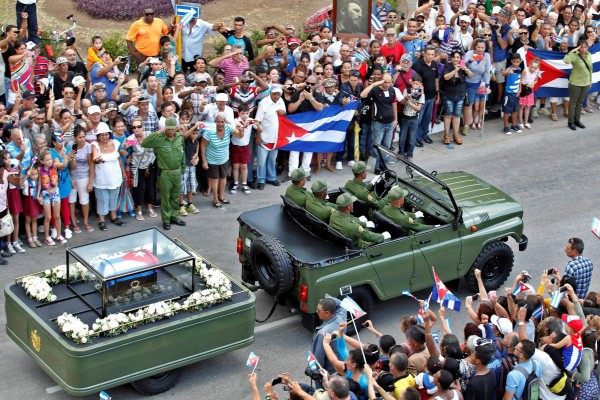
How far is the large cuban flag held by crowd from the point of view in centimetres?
2081

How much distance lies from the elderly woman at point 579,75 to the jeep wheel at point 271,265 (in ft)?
33.3

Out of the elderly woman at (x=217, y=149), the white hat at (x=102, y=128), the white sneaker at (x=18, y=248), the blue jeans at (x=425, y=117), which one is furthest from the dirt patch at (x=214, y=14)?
the white sneaker at (x=18, y=248)

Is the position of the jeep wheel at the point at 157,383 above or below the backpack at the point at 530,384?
below

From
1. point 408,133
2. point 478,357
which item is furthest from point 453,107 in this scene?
point 478,357

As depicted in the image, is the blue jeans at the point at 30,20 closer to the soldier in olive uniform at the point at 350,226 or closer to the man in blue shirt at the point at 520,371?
the soldier in olive uniform at the point at 350,226

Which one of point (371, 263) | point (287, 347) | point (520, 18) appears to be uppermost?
point (520, 18)

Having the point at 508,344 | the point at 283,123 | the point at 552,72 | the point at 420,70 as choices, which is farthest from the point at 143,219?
the point at 552,72

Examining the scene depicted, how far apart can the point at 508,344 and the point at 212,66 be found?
29.5 ft

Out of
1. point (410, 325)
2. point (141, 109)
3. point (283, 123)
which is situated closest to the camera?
point (410, 325)

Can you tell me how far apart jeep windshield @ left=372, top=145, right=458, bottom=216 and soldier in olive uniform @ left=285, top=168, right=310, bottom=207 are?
131cm

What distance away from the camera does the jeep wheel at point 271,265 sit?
12.6 meters

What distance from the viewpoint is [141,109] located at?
15727mm

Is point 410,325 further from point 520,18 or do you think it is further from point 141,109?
point 520,18

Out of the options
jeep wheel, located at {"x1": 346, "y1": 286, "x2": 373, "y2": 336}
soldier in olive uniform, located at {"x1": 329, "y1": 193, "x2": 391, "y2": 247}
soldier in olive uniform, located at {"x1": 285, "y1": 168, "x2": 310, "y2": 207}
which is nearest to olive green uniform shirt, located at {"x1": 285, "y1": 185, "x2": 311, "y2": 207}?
soldier in olive uniform, located at {"x1": 285, "y1": 168, "x2": 310, "y2": 207}
